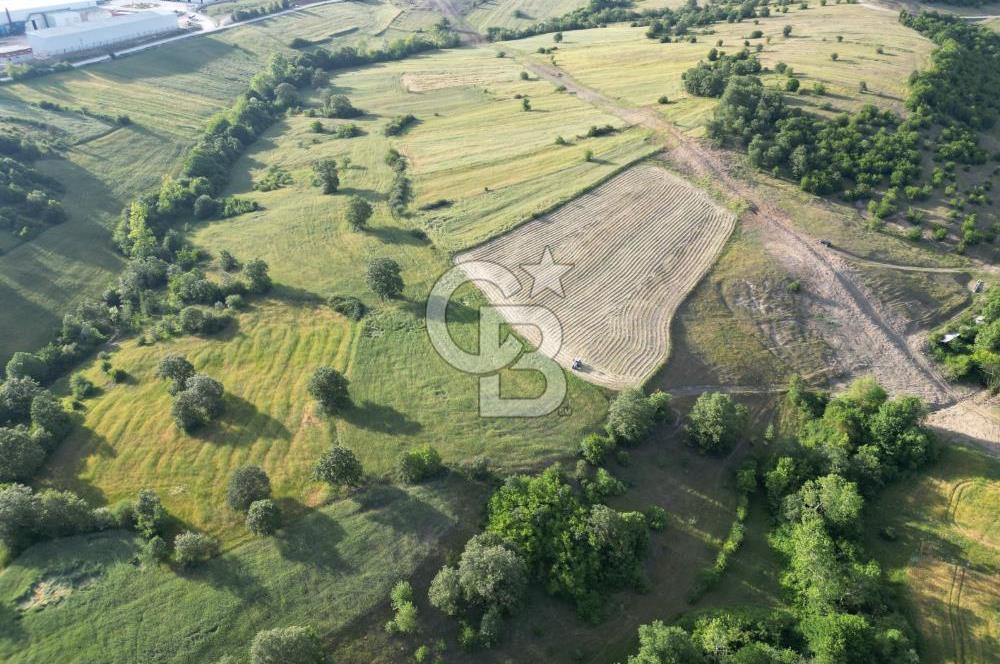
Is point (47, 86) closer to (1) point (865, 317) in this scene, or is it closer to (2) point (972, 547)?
(1) point (865, 317)

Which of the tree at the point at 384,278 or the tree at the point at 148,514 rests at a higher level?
the tree at the point at 384,278

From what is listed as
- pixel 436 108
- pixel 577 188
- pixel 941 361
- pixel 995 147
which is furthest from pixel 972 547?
pixel 436 108

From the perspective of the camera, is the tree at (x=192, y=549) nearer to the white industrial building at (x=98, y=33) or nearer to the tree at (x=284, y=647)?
the tree at (x=284, y=647)

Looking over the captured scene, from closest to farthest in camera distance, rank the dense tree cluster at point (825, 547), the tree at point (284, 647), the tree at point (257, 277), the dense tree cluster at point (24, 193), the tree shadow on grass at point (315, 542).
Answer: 1. the tree at point (284, 647)
2. the dense tree cluster at point (825, 547)
3. the tree shadow on grass at point (315, 542)
4. the tree at point (257, 277)
5. the dense tree cluster at point (24, 193)

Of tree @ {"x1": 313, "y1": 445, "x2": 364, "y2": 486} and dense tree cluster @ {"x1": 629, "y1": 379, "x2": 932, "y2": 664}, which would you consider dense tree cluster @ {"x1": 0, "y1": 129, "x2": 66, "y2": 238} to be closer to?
tree @ {"x1": 313, "y1": 445, "x2": 364, "y2": 486}

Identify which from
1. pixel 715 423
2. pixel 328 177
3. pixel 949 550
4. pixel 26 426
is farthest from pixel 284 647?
pixel 328 177

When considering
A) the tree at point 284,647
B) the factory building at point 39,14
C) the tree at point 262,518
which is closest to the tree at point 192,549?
the tree at point 262,518
